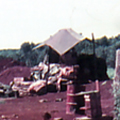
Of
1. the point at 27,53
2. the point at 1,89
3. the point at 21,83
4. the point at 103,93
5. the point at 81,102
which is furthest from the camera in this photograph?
the point at 27,53

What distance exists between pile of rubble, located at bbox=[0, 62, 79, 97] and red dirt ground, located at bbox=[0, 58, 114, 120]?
3.37 feet

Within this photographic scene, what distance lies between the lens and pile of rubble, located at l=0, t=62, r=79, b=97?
1912 centimetres

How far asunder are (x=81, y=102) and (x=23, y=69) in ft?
75.1

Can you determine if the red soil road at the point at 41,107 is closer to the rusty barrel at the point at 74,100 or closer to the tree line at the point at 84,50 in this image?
the rusty barrel at the point at 74,100

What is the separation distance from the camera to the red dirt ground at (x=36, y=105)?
9.38 m

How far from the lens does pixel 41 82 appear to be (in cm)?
1972

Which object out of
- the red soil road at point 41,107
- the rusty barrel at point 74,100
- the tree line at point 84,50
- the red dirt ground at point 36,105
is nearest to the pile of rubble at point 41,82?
the red dirt ground at point 36,105

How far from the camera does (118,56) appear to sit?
4672 millimetres

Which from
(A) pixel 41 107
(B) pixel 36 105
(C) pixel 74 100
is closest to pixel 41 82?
(B) pixel 36 105

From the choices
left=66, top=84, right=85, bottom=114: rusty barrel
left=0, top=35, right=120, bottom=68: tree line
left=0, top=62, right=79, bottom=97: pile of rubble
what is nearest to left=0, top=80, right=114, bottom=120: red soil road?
left=66, top=84, right=85, bottom=114: rusty barrel

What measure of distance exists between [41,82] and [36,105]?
6334mm

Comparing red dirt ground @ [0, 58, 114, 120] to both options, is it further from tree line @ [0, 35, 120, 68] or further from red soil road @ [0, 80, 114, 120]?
tree line @ [0, 35, 120, 68]

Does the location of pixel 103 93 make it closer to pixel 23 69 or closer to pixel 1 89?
pixel 1 89

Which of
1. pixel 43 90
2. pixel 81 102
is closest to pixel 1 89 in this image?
pixel 43 90
